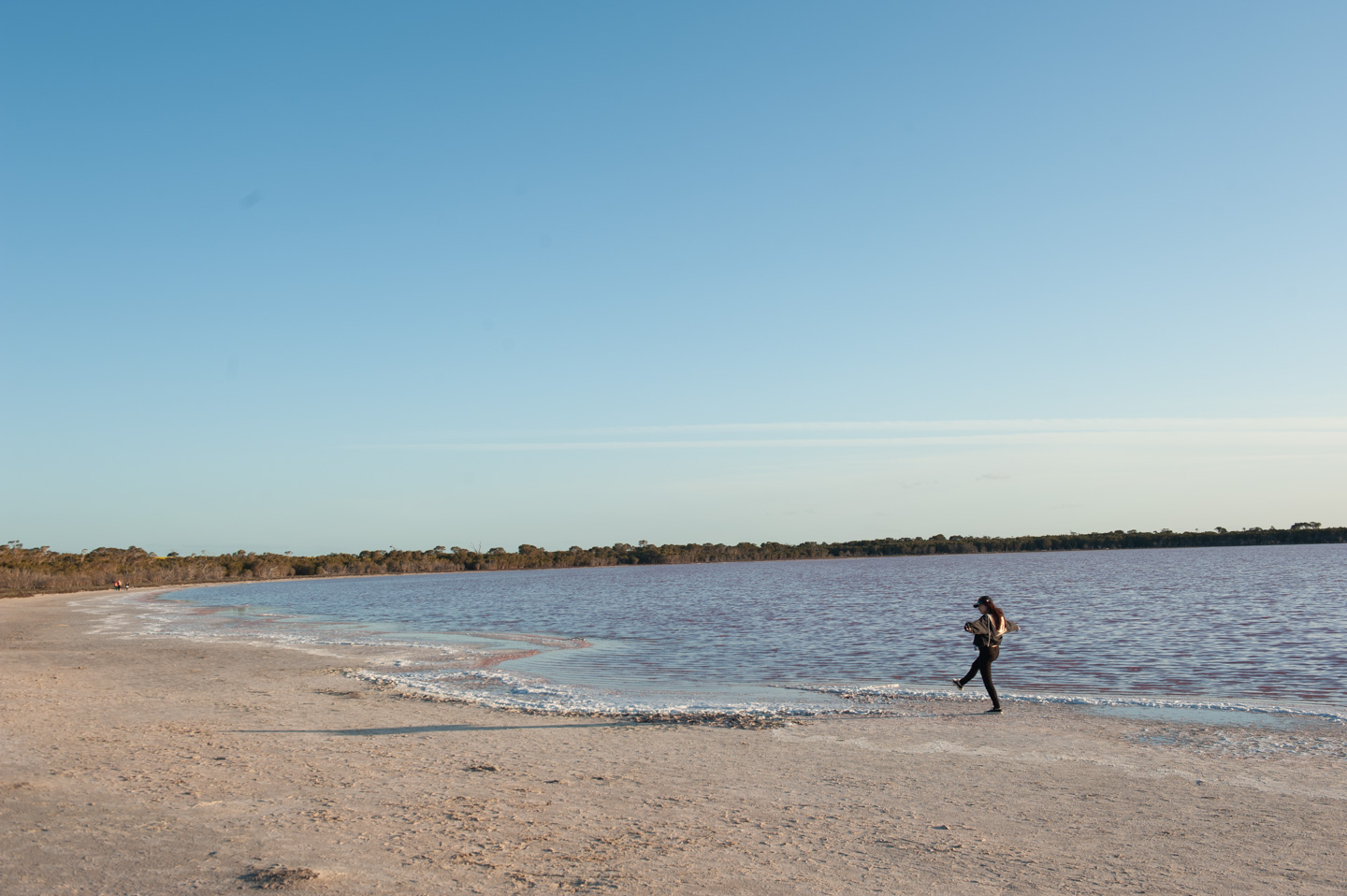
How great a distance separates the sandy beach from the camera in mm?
7113

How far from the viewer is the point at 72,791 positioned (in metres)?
9.45

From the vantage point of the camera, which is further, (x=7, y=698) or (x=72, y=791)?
(x=7, y=698)

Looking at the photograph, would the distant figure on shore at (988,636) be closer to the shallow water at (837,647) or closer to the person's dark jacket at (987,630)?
the person's dark jacket at (987,630)

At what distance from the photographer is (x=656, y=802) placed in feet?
31.2

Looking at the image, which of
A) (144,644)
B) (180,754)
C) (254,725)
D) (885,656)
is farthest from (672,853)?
(144,644)

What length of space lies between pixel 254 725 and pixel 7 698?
5754mm

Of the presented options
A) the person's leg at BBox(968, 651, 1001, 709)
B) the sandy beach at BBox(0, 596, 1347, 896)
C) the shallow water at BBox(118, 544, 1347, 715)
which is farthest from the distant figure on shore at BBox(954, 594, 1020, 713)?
the shallow water at BBox(118, 544, 1347, 715)

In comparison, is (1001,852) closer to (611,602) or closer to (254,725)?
(254,725)

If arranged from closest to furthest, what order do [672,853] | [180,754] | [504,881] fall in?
[504,881] → [672,853] → [180,754]

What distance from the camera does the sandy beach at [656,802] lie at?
7113 mm

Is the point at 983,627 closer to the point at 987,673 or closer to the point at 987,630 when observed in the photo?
the point at 987,630

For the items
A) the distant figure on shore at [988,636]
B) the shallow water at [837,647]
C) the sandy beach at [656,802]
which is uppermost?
the distant figure on shore at [988,636]

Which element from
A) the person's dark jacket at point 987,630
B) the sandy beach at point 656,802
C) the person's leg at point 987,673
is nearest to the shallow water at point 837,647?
the person's leg at point 987,673

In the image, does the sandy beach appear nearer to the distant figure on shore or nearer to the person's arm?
the distant figure on shore
